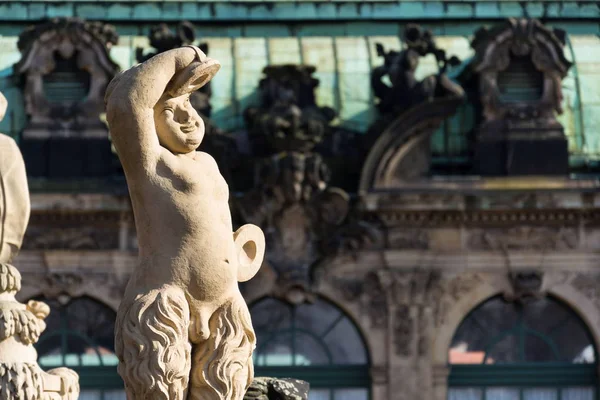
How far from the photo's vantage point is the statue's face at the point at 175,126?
54.6ft

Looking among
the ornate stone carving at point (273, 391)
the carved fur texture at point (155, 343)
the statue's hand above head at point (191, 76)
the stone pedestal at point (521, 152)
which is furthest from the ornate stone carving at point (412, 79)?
the carved fur texture at point (155, 343)

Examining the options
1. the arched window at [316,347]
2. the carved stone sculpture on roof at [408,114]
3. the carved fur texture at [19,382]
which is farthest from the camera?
the carved stone sculpture on roof at [408,114]

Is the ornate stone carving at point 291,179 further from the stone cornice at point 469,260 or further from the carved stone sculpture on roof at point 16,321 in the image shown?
the carved stone sculpture on roof at point 16,321

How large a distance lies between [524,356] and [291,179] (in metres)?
4.62

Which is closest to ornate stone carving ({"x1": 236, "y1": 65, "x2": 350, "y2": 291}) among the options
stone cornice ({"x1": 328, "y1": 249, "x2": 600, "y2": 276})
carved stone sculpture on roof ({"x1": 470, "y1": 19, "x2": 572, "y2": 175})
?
stone cornice ({"x1": 328, "y1": 249, "x2": 600, "y2": 276})

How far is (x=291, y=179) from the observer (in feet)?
146

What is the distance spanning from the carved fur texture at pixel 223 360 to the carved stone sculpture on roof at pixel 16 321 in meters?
2.85

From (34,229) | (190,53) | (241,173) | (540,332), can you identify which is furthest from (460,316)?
(190,53)

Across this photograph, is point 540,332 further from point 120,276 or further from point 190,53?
point 190,53

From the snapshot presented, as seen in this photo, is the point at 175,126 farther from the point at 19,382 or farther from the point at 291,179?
the point at 291,179

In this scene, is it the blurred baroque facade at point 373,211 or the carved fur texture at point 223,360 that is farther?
the blurred baroque facade at point 373,211

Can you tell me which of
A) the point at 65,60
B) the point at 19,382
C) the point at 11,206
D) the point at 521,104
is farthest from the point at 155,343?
the point at 521,104

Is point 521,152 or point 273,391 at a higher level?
point 521,152

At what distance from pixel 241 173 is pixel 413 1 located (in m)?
4.90
